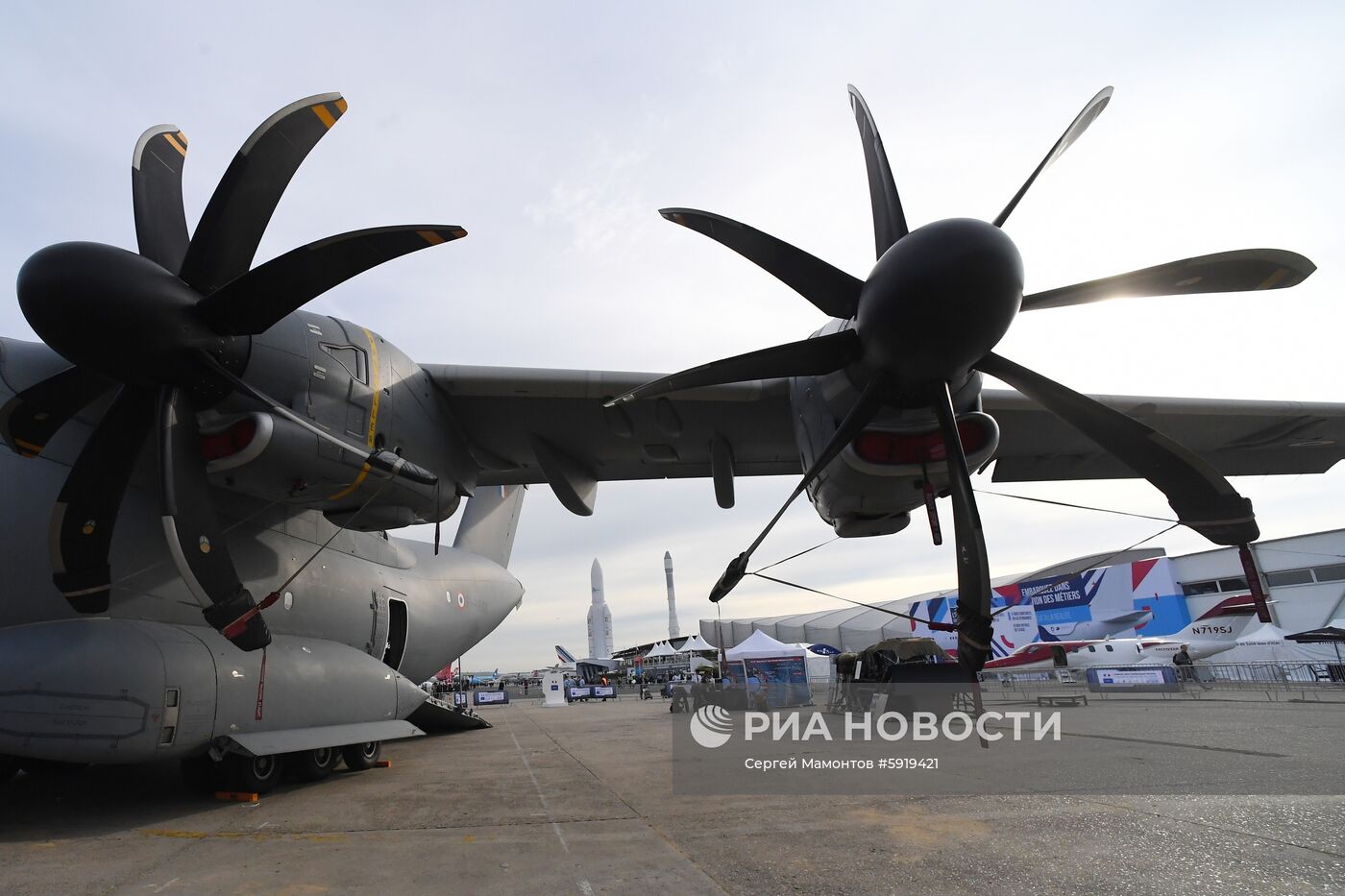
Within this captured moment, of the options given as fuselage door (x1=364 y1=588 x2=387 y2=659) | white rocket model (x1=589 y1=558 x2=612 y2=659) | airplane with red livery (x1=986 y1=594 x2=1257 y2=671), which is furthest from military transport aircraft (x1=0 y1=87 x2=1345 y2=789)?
white rocket model (x1=589 y1=558 x2=612 y2=659)

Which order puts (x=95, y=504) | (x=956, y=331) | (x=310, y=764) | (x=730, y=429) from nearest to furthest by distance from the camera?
1. (x=956, y=331)
2. (x=95, y=504)
3. (x=310, y=764)
4. (x=730, y=429)

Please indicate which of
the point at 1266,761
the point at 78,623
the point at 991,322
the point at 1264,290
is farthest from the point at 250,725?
the point at 1266,761

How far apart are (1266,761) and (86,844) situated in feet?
36.9

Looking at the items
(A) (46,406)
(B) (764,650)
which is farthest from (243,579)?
(B) (764,650)

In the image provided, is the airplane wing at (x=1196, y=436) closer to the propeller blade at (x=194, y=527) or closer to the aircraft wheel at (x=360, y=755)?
the propeller blade at (x=194, y=527)

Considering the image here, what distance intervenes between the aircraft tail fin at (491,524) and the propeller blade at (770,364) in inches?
440

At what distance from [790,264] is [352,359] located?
4.15 metres

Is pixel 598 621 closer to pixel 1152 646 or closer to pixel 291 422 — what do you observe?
pixel 1152 646

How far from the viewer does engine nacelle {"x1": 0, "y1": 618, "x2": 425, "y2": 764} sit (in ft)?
20.3

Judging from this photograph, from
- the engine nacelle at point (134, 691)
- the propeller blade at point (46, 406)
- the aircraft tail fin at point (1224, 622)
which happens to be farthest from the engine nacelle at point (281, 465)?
the aircraft tail fin at point (1224, 622)

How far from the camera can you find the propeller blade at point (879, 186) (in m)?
6.25

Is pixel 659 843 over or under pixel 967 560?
under

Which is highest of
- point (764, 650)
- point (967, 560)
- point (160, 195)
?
point (160, 195)

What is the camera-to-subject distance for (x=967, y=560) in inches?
222
